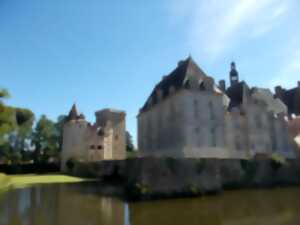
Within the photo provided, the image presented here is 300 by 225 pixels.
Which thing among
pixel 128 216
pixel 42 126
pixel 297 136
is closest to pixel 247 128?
pixel 297 136

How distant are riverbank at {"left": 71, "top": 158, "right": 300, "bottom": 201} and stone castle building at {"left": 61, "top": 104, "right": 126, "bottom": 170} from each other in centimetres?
1895

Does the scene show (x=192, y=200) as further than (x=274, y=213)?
Yes

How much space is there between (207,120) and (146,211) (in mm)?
13875

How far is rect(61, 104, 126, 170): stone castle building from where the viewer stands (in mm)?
35094

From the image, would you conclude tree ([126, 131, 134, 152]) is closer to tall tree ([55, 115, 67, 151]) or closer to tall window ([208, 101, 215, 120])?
tall tree ([55, 115, 67, 151])

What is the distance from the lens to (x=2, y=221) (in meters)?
8.81

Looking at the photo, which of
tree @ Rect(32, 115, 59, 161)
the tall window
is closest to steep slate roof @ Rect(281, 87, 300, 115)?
the tall window

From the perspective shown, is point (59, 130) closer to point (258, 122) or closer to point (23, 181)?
point (23, 181)

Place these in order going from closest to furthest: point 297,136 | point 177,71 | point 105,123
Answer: point 177,71
point 297,136
point 105,123

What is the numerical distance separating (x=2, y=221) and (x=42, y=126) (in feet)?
119

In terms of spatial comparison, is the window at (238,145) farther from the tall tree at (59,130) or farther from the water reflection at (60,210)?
the tall tree at (59,130)

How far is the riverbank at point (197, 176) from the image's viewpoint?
46.7 feet

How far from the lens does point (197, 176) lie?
51.5ft

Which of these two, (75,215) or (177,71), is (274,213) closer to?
(75,215)
